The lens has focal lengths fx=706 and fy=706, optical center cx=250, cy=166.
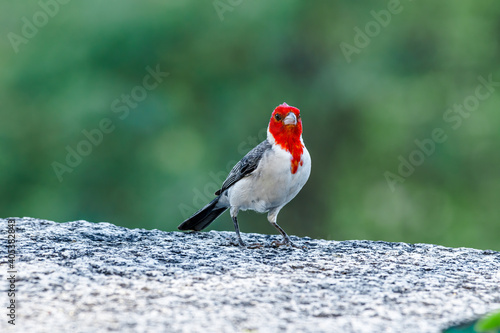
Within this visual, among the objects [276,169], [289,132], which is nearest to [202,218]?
[276,169]

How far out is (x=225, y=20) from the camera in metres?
11.8

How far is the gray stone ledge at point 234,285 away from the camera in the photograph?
3.08m

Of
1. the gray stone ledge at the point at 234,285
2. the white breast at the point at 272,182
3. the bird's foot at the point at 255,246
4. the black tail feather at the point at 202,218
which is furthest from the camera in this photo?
the black tail feather at the point at 202,218

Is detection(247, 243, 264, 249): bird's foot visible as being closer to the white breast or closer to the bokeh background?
the white breast

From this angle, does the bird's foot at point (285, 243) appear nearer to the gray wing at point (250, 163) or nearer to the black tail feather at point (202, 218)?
the gray wing at point (250, 163)

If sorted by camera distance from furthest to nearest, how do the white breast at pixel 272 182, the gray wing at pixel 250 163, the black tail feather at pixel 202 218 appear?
1. the black tail feather at pixel 202 218
2. the gray wing at pixel 250 163
3. the white breast at pixel 272 182

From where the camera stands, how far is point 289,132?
209 inches

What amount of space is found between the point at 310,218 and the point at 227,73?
2.88 m

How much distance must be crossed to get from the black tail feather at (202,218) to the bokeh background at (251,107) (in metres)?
4.35

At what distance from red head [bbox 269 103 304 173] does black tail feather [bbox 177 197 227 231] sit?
988mm

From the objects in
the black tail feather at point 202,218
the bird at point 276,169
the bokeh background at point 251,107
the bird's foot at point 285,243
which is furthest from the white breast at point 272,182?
the bokeh background at point 251,107

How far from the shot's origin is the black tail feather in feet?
19.4

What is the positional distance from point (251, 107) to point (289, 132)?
644cm

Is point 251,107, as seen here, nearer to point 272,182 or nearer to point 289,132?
point 289,132
